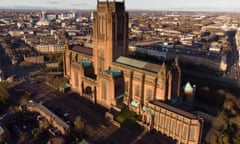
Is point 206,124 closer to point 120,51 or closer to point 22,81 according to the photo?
point 120,51

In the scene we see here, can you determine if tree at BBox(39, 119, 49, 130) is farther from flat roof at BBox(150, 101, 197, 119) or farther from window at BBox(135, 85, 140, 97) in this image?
flat roof at BBox(150, 101, 197, 119)

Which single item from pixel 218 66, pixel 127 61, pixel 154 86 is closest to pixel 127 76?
pixel 127 61

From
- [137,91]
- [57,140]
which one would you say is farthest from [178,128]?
[57,140]

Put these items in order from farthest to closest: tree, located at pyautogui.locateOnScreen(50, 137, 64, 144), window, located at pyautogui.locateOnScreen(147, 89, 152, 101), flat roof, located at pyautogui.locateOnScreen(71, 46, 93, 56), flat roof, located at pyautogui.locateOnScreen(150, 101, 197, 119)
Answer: flat roof, located at pyautogui.locateOnScreen(71, 46, 93, 56), window, located at pyautogui.locateOnScreen(147, 89, 152, 101), flat roof, located at pyautogui.locateOnScreen(150, 101, 197, 119), tree, located at pyautogui.locateOnScreen(50, 137, 64, 144)

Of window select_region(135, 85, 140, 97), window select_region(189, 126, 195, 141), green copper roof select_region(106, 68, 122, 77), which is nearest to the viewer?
window select_region(189, 126, 195, 141)

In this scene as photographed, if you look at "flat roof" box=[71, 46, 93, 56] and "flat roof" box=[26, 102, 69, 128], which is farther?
"flat roof" box=[71, 46, 93, 56]

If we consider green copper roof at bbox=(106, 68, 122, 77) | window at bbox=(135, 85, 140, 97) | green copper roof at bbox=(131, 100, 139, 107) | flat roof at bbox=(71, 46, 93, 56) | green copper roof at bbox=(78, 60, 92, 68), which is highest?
flat roof at bbox=(71, 46, 93, 56)

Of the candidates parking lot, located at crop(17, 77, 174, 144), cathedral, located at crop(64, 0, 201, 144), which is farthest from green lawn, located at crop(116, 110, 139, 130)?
cathedral, located at crop(64, 0, 201, 144)
